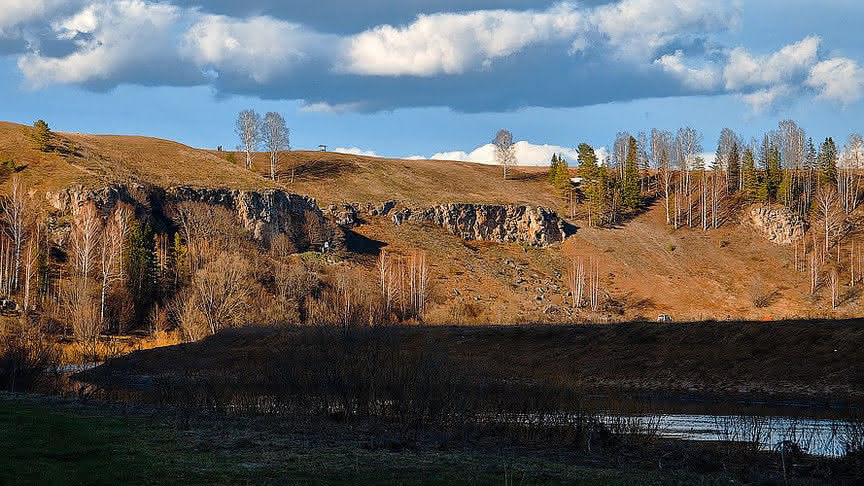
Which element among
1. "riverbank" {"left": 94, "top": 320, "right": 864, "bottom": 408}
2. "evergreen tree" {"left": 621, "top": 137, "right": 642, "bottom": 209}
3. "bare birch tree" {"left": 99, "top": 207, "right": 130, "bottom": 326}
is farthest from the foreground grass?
"evergreen tree" {"left": 621, "top": 137, "right": 642, "bottom": 209}

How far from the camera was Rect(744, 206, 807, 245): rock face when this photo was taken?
148 meters

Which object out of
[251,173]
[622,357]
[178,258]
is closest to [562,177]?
[251,173]

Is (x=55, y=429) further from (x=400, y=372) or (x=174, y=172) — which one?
(x=174, y=172)

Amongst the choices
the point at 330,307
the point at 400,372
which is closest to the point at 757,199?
the point at 330,307

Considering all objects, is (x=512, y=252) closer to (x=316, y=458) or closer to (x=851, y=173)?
(x=851, y=173)

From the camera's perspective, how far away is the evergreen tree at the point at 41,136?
124 metres

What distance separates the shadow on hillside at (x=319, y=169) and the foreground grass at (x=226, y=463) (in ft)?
468

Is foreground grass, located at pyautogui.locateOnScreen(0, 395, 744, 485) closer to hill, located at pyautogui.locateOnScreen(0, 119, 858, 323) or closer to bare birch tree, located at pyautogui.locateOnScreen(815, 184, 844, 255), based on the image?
hill, located at pyautogui.locateOnScreen(0, 119, 858, 323)

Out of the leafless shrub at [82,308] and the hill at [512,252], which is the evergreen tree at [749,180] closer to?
the hill at [512,252]

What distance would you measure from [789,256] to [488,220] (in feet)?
167

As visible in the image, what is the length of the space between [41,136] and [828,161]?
144 m

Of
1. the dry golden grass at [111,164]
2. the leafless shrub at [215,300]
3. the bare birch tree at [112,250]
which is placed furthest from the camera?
the dry golden grass at [111,164]

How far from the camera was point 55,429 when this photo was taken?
2239 cm

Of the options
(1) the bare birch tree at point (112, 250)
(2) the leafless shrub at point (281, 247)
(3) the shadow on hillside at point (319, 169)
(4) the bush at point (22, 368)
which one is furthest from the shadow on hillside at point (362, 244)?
(4) the bush at point (22, 368)
